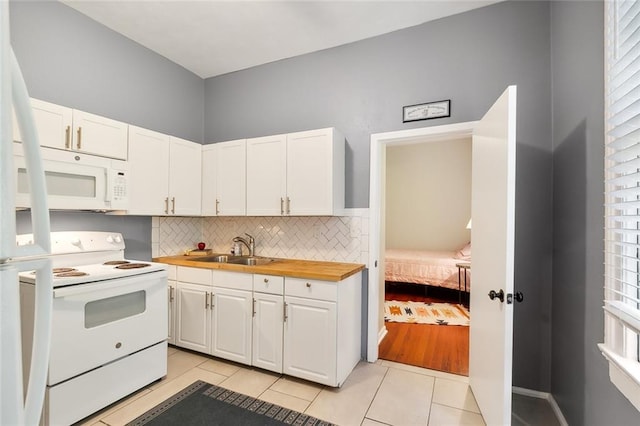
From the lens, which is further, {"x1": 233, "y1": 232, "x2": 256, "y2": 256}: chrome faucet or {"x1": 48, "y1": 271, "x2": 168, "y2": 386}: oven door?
{"x1": 233, "y1": 232, "x2": 256, "y2": 256}: chrome faucet

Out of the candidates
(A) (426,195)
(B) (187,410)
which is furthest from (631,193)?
(A) (426,195)

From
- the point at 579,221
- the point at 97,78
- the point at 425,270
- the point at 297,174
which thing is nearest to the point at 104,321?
the point at 297,174

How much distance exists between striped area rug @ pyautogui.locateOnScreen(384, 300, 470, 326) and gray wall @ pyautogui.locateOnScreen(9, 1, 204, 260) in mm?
3088

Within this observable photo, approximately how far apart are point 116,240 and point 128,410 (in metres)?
1.36

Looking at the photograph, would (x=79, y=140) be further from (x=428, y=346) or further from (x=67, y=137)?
(x=428, y=346)

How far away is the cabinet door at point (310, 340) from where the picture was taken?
7.33ft

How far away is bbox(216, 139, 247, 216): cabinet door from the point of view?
9.71 feet

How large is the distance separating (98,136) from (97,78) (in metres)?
0.70

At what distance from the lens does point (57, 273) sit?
197 centimetres

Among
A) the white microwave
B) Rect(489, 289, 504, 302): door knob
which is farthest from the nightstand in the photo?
the white microwave

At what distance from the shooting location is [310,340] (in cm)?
230

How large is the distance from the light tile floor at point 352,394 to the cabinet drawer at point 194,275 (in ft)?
2.40

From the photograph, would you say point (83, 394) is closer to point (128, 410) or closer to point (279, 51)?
point (128, 410)

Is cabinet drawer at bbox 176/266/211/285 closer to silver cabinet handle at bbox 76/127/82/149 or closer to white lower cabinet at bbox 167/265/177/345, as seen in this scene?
white lower cabinet at bbox 167/265/177/345
